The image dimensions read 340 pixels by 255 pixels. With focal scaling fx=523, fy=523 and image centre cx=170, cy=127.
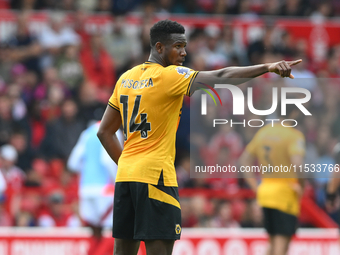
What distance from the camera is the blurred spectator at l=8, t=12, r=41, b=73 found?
36.8 feet

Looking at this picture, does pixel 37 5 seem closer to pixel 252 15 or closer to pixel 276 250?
pixel 252 15

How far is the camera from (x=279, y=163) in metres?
6.90

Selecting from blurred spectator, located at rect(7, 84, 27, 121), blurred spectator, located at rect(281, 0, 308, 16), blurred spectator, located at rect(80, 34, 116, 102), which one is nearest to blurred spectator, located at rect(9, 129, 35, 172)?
blurred spectator, located at rect(7, 84, 27, 121)

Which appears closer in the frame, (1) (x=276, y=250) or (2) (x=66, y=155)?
(1) (x=276, y=250)

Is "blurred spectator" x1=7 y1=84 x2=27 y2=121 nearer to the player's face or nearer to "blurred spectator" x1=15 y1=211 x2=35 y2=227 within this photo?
"blurred spectator" x1=15 y1=211 x2=35 y2=227

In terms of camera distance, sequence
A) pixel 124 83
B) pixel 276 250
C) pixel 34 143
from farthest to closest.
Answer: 1. pixel 34 143
2. pixel 276 250
3. pixel 124 83

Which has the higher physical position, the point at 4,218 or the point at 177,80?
the point at 177,80

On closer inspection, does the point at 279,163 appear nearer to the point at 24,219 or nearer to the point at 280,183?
the point at 280,183

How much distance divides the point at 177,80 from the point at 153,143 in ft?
1.75

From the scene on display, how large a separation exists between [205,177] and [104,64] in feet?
12.9

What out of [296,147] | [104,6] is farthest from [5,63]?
[296,147]

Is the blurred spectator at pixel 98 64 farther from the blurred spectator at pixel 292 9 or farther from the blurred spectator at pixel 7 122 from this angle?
the blurred spectator at pixel 292 9

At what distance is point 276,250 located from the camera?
267 inches

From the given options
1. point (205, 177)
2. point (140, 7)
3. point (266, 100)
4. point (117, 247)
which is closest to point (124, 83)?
point (117, 247)
